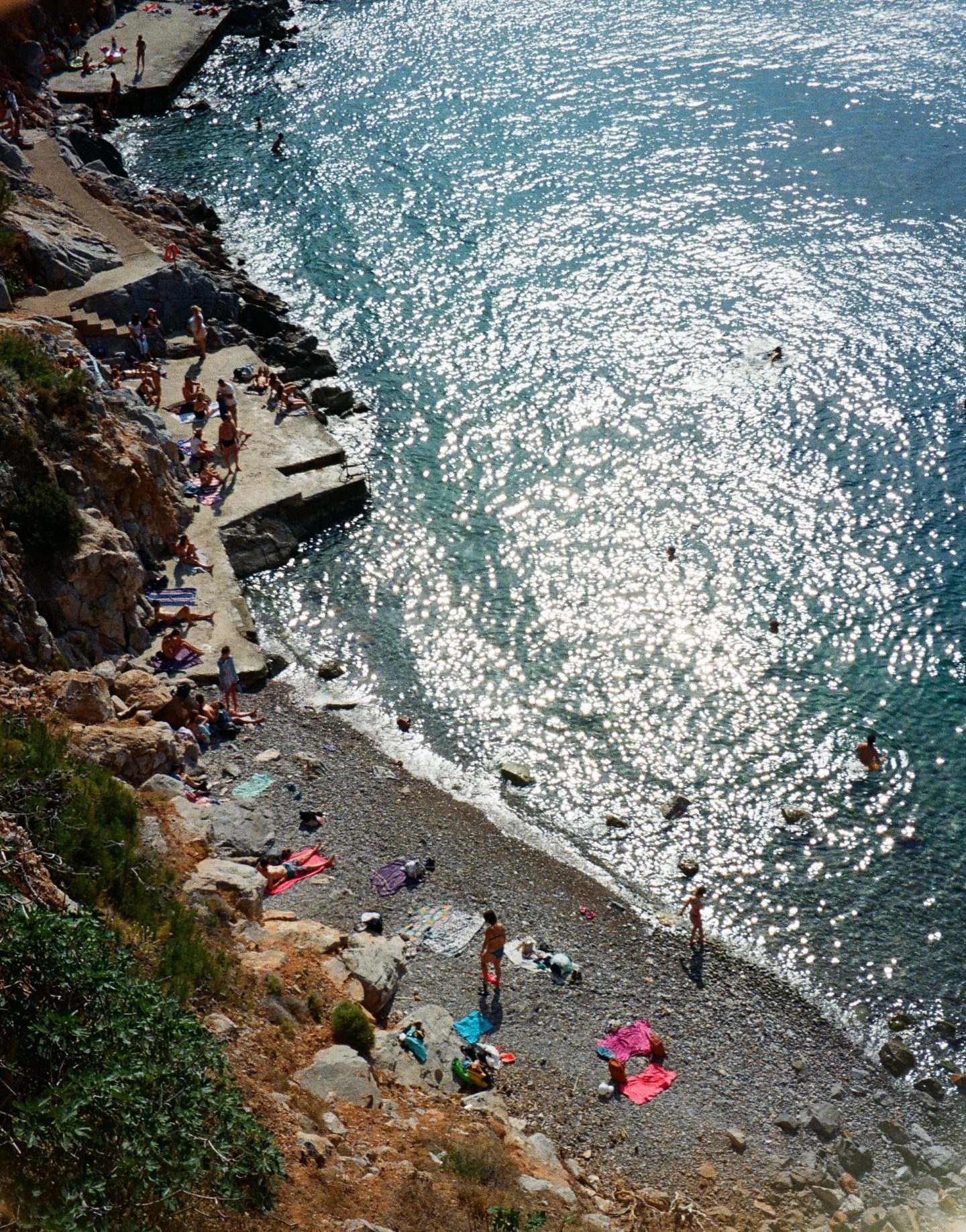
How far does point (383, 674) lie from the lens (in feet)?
98.9

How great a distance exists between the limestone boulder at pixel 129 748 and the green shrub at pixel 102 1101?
819 centimetres

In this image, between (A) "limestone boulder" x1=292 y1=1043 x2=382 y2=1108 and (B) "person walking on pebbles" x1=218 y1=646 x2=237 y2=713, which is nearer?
(A) "limestone boulder" x1=292 y1=1043 x2=382 y2=1108

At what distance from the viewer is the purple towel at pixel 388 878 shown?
23.6 metres

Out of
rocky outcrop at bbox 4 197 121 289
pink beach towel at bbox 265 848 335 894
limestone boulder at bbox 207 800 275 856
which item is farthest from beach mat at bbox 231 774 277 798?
rocky outcrop at bbox 4 197 121 289

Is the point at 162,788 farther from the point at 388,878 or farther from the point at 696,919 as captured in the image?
the point at 696,919

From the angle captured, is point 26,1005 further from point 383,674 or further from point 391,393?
point 391,393

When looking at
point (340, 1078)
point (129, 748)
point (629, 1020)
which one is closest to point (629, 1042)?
point (629, 1020)

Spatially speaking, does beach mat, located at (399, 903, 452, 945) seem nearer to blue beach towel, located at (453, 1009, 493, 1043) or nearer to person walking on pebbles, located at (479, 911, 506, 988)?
person walking on pebbles, located at (479, 911, 506, 988)

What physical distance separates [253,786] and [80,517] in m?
7.65

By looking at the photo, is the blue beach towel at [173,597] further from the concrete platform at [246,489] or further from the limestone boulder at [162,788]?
the limestone boulder at [162,788]

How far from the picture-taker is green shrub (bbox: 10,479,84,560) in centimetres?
2417

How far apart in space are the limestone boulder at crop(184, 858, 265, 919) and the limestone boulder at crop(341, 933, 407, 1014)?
2017mm

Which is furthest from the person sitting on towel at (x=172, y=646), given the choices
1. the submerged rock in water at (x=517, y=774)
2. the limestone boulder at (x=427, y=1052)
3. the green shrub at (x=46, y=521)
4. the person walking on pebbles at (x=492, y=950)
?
the limestone boulder at (x=427, y=1052)

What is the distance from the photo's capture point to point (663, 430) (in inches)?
1542
